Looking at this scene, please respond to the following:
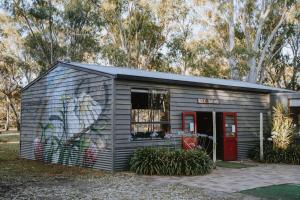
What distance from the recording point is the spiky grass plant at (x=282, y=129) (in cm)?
1346

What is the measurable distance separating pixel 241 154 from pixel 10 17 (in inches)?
901

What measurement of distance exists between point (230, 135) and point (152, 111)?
355 cm

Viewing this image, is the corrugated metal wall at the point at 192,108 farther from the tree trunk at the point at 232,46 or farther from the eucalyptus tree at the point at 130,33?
the eucalyptus tree at the point at 130,33

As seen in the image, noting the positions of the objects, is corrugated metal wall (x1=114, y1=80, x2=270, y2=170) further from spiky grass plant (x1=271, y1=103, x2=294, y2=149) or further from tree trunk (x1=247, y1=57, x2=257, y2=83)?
tree trunk (x1=247, y1=57, x2=257, y2=83)

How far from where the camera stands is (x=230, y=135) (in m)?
13.9

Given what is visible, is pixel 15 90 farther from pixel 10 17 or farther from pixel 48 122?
pixel 48 122

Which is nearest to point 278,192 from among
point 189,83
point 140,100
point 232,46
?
point 189,83

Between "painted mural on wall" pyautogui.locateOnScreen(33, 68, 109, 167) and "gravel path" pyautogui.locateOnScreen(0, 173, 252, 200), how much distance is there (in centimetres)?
203

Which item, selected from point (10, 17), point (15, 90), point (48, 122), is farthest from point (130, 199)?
point (15, 90)

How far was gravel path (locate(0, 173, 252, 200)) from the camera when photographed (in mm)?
7242

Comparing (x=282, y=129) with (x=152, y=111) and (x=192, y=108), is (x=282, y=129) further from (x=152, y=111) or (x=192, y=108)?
(x=152, y=111)

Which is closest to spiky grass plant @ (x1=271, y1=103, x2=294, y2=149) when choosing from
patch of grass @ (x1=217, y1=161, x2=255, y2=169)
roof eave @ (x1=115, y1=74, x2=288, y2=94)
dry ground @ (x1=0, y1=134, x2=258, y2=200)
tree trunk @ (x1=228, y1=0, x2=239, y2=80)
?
roof eave @ (x1=115, y1=74, x2=288, y2=94)

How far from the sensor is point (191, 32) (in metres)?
30.4

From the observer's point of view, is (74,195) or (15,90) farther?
(15,90)
